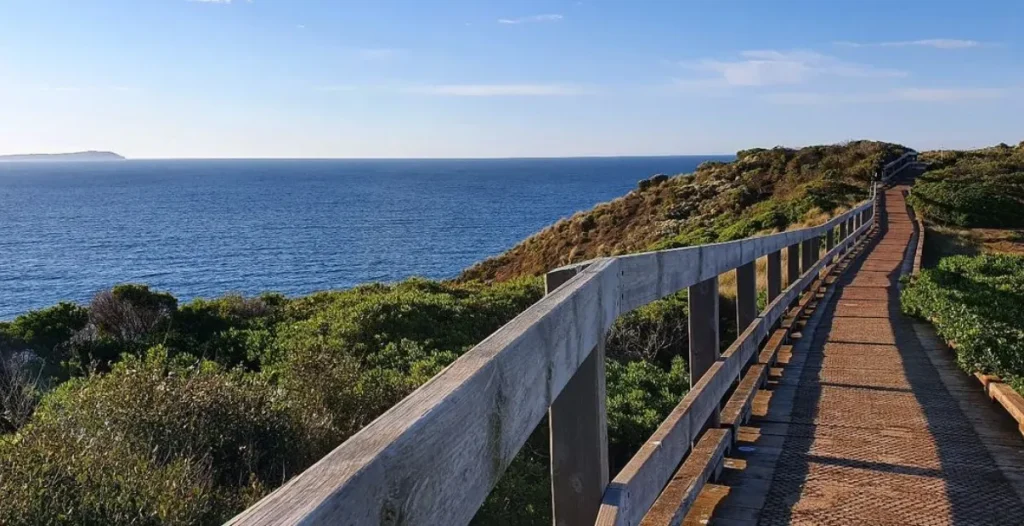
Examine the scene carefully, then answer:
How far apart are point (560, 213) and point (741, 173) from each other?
167ft

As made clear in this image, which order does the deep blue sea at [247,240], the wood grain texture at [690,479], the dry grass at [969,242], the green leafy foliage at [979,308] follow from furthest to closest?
1. the deep blue sea at [247,240]
2. the dry grass at [969,242]
3. the green leafy foliage at [979,308]
4. the wood grain texture at [690,479]

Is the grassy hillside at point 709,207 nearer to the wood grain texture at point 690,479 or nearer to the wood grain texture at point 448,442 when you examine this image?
the wood grain texture at point 690,479

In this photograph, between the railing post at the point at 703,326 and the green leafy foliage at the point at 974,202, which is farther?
the green leafy foliage at the point at 974,202

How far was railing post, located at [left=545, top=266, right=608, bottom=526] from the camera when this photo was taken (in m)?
2.42

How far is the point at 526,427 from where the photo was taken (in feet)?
6.07

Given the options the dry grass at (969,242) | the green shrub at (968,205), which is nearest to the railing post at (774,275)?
the dry grass at (969,242)

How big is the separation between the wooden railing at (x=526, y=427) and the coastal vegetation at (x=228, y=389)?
270 cm

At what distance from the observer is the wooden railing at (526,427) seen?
1.14m

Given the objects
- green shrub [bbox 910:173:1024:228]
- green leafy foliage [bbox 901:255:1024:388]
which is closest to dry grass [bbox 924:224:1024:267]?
green shrub [bbox 910:173:1024:228]

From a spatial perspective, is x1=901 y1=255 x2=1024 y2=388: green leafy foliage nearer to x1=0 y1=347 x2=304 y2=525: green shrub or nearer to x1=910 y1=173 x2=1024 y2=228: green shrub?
x1=0 y1=347 x2=304 y2=525: green shrub

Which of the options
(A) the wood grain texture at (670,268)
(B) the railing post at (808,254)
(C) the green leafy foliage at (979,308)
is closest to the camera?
(A) the wood grain texture at (670,268)

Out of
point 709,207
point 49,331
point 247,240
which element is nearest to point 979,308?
point 49,331

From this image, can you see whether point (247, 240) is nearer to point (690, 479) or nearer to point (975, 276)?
point (975, 276)

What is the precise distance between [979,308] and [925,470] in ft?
16.8
